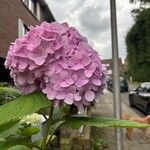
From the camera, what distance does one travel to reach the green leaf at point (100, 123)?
2221 mm

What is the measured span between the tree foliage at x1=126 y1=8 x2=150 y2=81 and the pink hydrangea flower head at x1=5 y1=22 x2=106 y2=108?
4474 centimetres

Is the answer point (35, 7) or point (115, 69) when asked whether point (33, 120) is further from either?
point (35, 7)

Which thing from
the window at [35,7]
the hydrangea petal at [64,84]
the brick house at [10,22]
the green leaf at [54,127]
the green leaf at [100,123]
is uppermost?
the window at [35,7]

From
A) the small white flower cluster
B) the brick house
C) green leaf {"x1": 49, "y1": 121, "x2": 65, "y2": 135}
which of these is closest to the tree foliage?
the brick house

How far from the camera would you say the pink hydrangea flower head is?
218cm

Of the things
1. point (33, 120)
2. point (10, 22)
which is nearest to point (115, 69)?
point (33, 120)

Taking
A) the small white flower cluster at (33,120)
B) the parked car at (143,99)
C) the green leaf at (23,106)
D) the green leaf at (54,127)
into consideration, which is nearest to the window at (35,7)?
the parked car at (143,99)

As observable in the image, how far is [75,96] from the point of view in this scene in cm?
217

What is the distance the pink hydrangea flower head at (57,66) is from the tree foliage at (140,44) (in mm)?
44737

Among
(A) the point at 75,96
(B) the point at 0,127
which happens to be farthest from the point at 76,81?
(B) the point at 0,127

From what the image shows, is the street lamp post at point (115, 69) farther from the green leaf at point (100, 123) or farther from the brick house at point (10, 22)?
the brick house at point (10, 22)

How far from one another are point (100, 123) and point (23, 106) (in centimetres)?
35

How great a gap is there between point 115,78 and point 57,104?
66.6 inches

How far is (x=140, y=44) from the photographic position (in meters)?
50.8
